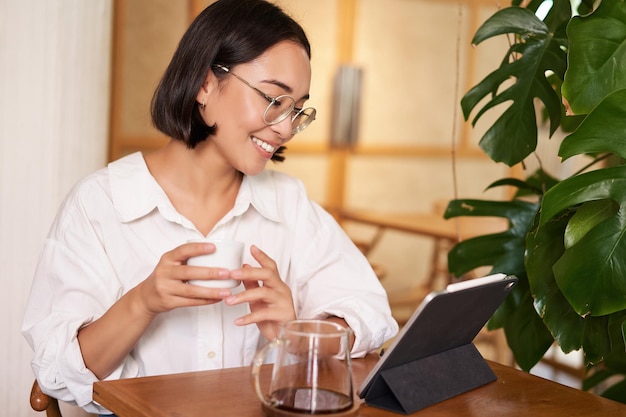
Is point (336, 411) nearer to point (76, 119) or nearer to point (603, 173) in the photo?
point (603, 173)

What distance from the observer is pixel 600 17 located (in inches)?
66.6

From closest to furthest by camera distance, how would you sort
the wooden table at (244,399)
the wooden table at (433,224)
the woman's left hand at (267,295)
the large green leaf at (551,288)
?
the wooden table at (244,399)
the woman's left hand at (267,295)
the large green leaf at (551,288)
the wooden table at (433,224)

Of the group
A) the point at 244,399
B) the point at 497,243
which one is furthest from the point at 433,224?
the point at 244,399

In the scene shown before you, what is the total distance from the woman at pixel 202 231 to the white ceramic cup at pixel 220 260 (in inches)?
4.9

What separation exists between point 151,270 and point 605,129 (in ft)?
3.01

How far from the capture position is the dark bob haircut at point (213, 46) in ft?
5.64

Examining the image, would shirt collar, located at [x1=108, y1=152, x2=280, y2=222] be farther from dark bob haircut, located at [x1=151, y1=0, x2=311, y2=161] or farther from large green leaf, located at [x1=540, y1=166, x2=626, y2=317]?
large green leaf, located at [x1=540, y1=166, x2=626, y2=317]

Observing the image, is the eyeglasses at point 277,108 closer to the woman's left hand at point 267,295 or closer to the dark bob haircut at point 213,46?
the dark bob haircut at point 213,46

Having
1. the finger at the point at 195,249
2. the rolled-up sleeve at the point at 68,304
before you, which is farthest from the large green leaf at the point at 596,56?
the rolled-up sleeve at the point at 68,304

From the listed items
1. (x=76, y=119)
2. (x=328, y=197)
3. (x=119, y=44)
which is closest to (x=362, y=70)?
(x=328, y=197)

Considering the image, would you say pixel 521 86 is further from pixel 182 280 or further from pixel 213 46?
pixel 182 280

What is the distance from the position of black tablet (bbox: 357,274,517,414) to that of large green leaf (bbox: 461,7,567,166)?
63cm

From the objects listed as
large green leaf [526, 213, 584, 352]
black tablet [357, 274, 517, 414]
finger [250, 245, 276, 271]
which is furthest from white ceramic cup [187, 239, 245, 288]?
large green leaf [526, 213, 584, 352]

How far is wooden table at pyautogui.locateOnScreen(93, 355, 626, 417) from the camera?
1.22 meters
